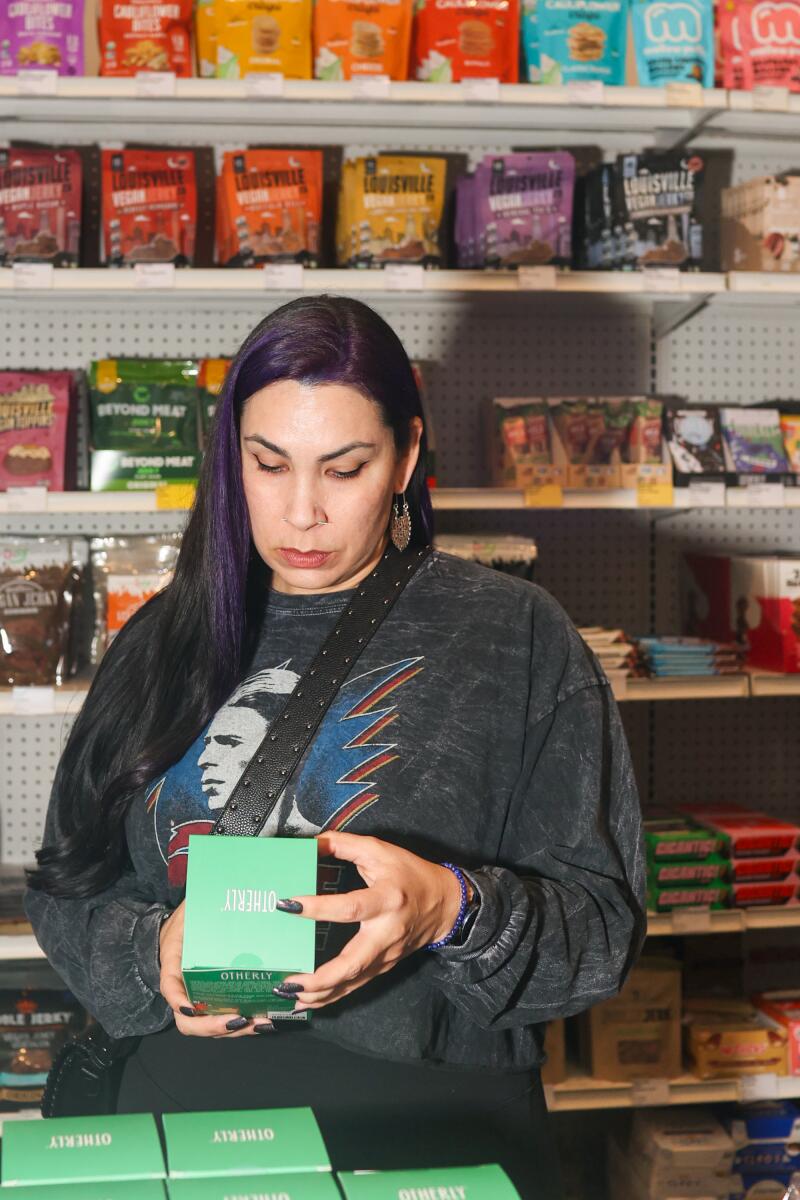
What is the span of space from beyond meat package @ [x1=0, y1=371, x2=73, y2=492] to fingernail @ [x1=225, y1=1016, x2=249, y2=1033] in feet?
6.33

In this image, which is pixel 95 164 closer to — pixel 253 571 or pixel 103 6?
pixel 103 6

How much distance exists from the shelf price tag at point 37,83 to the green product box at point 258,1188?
8.25 ft

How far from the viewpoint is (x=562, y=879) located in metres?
1.36

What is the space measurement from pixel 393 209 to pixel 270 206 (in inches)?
11.7

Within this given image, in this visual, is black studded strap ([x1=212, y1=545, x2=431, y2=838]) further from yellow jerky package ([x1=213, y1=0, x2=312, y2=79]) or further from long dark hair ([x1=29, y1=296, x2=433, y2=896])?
yellow jerky package ([x1=213, y1=0, x2=312, y2=79])

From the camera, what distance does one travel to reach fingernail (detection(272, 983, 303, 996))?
1.07 metres

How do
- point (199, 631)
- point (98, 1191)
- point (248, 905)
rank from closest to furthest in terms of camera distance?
point (98, 1191)
point (248, 905)
point (199, 631)

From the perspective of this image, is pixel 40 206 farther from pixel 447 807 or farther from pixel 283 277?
pixel 447 807

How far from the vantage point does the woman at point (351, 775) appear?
133cm

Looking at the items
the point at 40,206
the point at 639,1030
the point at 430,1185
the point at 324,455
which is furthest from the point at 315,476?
the point at 639,1030

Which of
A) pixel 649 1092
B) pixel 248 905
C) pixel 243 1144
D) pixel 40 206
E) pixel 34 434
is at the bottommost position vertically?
pixel 649 1092

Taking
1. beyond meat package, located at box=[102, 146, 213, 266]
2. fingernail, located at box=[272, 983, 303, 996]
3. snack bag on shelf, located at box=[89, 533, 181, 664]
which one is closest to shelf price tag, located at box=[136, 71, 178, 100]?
beyond meat package, located at box=[102, 146, 213, 266]

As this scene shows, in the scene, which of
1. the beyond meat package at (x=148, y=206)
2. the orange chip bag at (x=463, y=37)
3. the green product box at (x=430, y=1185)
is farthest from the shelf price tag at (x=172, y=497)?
the green product box at (x=430, y=1185)

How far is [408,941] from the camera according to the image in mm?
1178
